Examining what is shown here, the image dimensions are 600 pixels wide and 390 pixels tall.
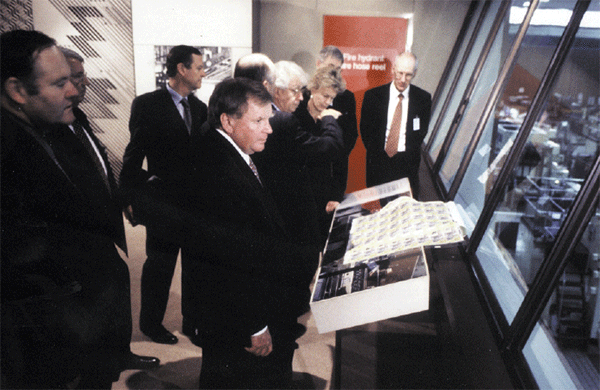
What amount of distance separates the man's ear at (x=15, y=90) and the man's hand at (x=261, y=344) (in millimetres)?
1095

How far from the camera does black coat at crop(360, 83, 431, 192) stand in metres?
3.92

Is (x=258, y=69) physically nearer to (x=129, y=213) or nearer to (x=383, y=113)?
(x=129, y=213)

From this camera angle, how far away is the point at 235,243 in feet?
5.14

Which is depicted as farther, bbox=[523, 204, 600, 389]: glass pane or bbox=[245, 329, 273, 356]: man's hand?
bbox=[245, 329, 273, 356]: man's hand

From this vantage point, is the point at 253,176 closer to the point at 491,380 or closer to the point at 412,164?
the point at 491,380

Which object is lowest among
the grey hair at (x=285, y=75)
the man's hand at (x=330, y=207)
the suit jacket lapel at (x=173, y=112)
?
the man's hand at (x=330, y=207)

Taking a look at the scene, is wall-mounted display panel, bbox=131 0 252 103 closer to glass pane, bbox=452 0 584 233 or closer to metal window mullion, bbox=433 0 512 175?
metal window mullion, bbox=433 0 512 175

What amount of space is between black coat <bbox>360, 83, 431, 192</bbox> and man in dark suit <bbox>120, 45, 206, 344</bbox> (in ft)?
5.58

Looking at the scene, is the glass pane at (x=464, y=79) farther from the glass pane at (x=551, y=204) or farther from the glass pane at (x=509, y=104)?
the glass pane at (x=551, y=204)

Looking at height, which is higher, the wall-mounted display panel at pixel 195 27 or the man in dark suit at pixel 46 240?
the wall-mounted display panel at pixel 195 27

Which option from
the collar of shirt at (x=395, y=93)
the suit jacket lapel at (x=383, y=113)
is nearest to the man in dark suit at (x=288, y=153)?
the suit jacket lapel at (x=383, y=113)

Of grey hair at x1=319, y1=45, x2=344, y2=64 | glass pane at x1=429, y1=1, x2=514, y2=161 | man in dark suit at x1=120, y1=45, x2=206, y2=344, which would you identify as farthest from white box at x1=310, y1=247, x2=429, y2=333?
glass pane at x1=429, y1=1, x2=514, y2=161

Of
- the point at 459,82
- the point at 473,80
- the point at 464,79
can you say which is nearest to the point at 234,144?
the point at 473,80

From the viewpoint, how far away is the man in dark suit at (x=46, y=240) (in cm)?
124
